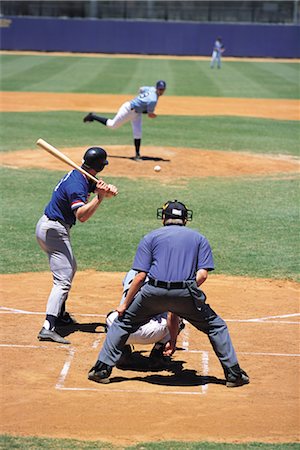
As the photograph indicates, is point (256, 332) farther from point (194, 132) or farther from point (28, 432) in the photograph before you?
point (194, 132)

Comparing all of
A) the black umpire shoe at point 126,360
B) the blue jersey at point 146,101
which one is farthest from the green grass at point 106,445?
the blue jersey at point 146,101

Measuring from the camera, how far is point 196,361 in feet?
28.8

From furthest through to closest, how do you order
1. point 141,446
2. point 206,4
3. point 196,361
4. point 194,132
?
point 206,4 < point 194,132 < point 196,361 < point 141,446

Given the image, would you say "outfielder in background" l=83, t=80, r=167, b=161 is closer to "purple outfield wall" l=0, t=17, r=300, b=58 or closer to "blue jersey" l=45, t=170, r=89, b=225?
"blue jersey" l=45, t=170, r=89, b=225

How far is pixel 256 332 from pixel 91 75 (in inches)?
1448

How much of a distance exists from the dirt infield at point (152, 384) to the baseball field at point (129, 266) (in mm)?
18

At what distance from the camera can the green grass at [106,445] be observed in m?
6.58

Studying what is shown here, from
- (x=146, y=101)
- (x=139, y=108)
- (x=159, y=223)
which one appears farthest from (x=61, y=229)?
(x=139, y=108)

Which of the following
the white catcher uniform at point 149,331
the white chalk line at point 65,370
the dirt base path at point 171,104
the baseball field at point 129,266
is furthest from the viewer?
the dirt base path at point 171,104

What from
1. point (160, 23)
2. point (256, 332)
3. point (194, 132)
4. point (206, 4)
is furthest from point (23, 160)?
point (206, 4)

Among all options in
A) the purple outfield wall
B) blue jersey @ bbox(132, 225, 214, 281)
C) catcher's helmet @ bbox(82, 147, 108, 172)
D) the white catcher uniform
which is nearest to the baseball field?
the white catcher uniform

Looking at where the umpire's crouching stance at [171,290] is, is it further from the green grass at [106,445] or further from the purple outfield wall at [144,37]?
the purple outfield wall at [144,37]

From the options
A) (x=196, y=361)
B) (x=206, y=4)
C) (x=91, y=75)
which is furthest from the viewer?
(x=206, y=4)

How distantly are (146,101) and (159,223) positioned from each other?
18.0 feet
